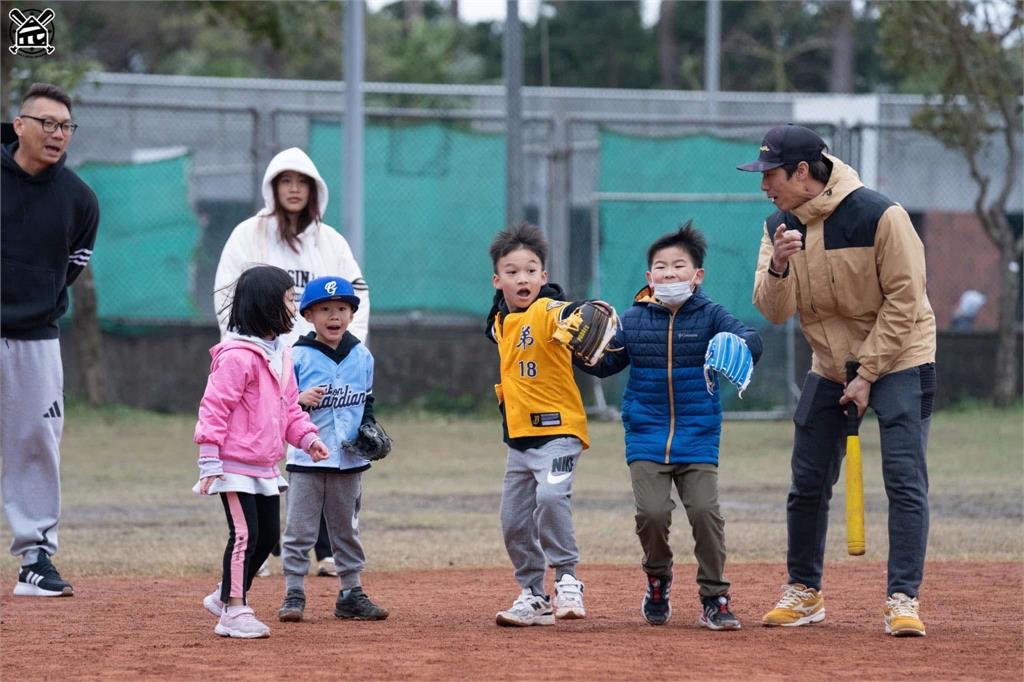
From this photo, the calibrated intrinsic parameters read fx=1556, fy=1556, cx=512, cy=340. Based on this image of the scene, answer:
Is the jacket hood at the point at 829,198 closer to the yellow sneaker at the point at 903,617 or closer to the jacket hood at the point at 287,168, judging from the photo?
the yellow sneaker at the point at 903,617

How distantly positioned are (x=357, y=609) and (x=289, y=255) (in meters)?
1.93

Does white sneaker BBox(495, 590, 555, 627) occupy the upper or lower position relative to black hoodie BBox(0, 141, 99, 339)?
lower

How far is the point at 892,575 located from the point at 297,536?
8.08 ft

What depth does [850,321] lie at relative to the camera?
6.43 metres

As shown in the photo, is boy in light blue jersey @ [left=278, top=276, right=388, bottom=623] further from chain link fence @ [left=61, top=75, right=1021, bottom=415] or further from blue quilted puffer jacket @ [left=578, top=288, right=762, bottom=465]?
chain link fence @ [left=61, top=75, right=1021, bottom=415]

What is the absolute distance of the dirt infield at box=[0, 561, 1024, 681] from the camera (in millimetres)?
5340

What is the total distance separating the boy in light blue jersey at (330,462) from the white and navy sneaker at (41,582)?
4.26 feet

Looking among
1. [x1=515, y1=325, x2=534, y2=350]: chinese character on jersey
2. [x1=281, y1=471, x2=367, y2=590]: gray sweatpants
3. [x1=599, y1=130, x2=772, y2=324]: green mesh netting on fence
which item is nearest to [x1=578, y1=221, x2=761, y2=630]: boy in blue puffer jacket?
[x1=515, y1=325, x2=534, y2=350]: chinese character on jersey

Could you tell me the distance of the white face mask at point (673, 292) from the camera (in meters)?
6.39

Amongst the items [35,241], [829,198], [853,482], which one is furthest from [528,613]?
[35,241]

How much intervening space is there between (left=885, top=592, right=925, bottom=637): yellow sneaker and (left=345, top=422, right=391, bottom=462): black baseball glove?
7.02ft

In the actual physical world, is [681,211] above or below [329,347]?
above

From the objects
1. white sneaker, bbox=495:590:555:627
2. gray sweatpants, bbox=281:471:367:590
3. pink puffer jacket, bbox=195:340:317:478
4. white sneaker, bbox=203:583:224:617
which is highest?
pink puffer jacket, bbox=195:340:317:478

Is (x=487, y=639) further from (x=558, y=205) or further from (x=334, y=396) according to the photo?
(x=558, y=205)
